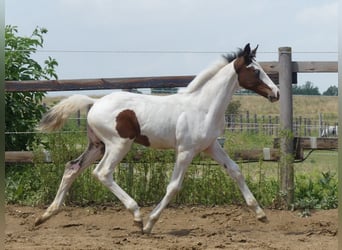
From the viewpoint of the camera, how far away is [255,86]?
667 cm

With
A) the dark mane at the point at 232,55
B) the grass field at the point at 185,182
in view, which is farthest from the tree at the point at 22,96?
the dark mane at the point at 232,55

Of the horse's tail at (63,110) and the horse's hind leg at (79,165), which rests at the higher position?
the horse's tail at (63,110)

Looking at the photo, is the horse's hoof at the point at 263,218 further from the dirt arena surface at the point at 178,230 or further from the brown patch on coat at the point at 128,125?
the brown patch on coat at the point at 128,125

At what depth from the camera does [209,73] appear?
6762mm

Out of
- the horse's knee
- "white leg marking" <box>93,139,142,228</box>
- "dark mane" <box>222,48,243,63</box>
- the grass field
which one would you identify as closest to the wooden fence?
the grass field

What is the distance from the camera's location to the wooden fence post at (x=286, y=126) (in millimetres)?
7742

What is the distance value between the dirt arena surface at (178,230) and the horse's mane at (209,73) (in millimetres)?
1598

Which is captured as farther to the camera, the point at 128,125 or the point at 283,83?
the point at 283,83

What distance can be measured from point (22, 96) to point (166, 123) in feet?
12.2

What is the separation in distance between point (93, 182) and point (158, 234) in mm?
1987

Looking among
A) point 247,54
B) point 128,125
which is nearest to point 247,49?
point 247,54

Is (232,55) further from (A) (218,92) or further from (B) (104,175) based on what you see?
(B) (104,175)

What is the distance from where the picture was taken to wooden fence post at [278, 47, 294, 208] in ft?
25.4

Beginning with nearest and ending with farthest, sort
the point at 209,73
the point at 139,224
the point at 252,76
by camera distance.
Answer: the point at 139,224 < the point at 252,76 < the point at 209,73
